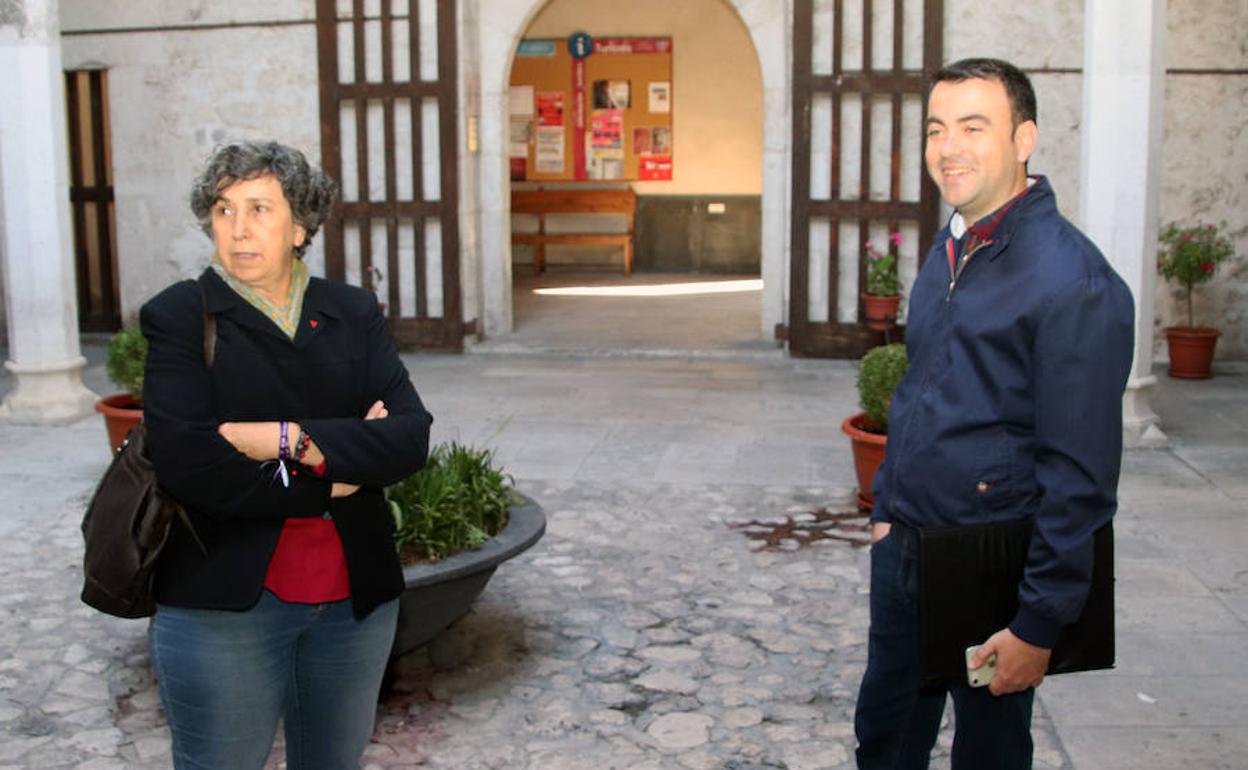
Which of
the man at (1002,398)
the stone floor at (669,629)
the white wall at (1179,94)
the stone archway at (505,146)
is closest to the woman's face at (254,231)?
the man at (1002,398)

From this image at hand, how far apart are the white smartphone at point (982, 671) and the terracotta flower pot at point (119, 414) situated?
15.9ft

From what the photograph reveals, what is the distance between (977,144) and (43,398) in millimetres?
7100

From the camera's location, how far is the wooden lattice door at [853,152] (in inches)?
397

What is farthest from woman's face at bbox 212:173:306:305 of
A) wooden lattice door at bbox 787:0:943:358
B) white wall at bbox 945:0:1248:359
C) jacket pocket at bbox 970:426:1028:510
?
white wall at bbox 945:0:1248:359

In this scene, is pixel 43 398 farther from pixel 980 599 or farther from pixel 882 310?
pixel 980 599

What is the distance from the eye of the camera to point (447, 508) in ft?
14.0

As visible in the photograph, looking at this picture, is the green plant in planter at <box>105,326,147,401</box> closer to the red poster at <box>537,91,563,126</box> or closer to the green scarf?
the green scarf

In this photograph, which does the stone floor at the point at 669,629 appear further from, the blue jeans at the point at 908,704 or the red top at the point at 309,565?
the red top at the point at 309,565

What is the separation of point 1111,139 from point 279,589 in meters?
6.06

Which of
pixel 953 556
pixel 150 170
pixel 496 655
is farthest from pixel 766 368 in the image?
pixel 953 556

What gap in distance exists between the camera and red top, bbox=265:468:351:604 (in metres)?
2.59

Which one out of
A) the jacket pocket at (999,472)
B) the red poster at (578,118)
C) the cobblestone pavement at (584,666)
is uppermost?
the red poster at (578,118)

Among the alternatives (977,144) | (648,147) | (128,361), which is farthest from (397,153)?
(977,144)

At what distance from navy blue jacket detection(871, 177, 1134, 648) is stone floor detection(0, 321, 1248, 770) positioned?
1.54 m
